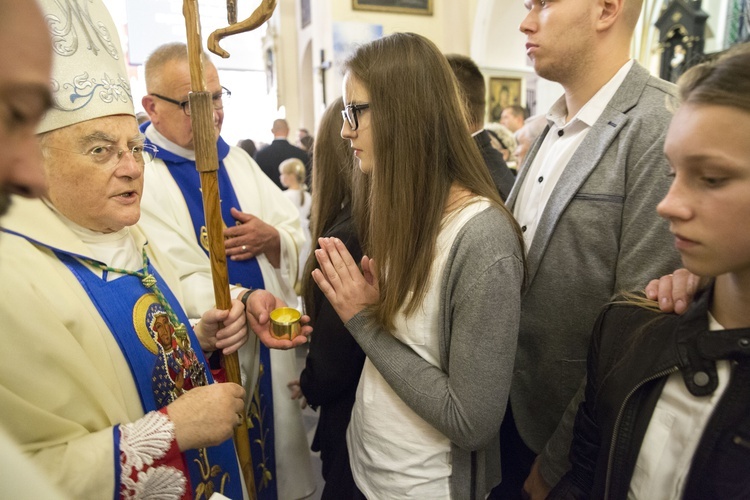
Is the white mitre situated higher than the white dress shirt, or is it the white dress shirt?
the white mitre

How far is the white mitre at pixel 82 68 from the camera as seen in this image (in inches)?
45.2

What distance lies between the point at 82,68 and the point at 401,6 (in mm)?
9270

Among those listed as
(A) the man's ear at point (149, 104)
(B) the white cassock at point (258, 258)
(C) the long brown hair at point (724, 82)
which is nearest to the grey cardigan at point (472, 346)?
(C) the long brown hair at point (724, 82)

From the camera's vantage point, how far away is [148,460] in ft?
3.43

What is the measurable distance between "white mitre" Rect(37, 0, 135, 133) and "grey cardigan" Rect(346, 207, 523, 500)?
0.91 m

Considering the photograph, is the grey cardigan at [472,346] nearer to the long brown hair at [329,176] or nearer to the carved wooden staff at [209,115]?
the carved wooden staff at [209,115]

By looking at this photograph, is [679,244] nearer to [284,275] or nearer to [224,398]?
[224,398]

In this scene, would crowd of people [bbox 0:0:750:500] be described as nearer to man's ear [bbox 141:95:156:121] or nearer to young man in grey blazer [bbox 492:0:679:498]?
young man in grey blazer [bbox 492:0:679:498]

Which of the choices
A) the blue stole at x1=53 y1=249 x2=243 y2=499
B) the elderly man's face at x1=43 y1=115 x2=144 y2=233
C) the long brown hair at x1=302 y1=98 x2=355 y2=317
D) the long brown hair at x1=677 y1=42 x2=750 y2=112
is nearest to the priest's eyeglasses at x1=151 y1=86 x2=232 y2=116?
the long brown hair at x1=302 y1=98 x2=355 y2=317

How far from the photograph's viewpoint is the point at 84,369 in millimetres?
1029

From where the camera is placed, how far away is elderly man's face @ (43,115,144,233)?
1.13 m

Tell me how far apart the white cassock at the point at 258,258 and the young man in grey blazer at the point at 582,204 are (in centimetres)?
101

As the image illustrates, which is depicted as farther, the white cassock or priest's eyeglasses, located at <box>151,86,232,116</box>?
priest's eyeglasses, located at <box>151,86,232,116</box>

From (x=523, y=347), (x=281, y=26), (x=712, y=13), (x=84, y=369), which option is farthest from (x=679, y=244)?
(x=281, y=26)
